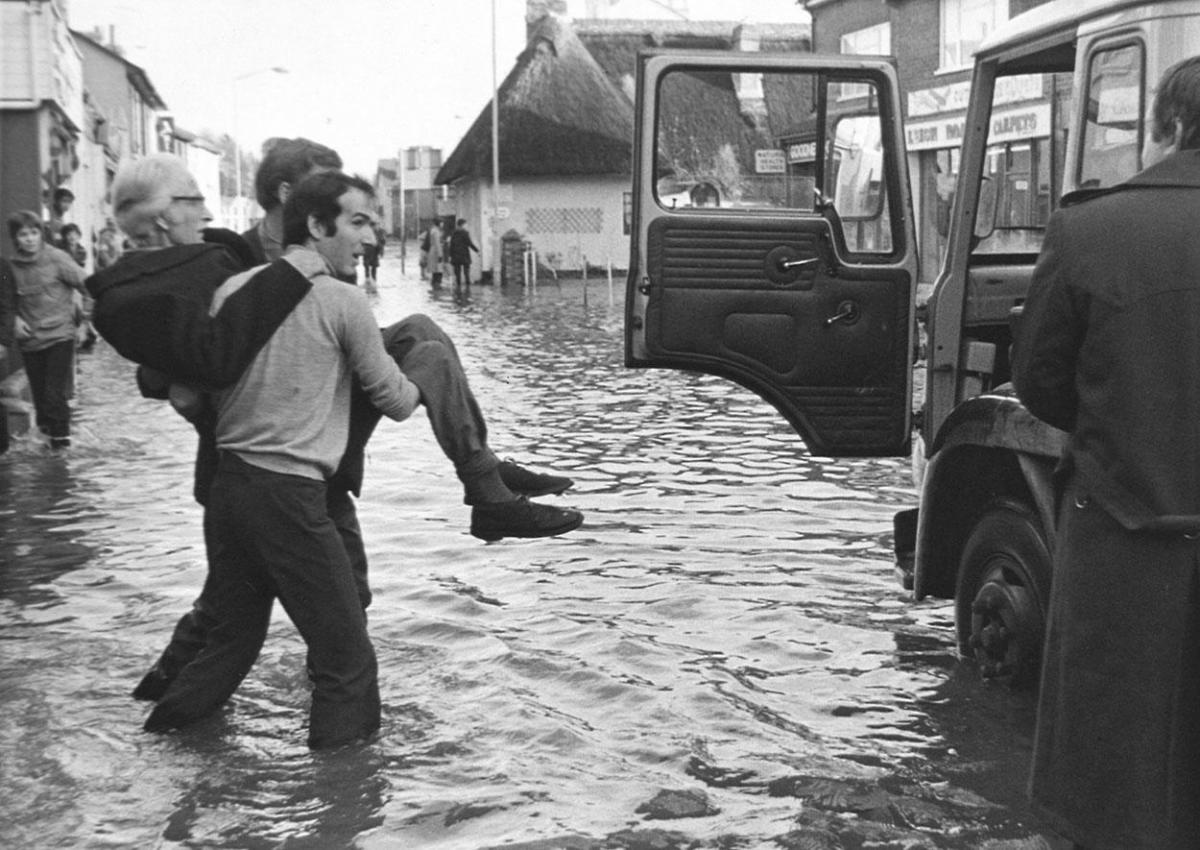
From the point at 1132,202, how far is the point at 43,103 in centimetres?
1659

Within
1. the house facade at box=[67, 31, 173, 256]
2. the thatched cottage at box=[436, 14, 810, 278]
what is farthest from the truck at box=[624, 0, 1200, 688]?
the thatched cottage at box=[436, 14, 810, 278]

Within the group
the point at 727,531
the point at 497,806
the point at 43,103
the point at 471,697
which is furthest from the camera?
the point at 43,103

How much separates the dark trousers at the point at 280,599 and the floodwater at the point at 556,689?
14 cm

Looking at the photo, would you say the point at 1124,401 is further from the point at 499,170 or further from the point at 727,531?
the point at 499,170

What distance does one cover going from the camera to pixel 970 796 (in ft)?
17.1

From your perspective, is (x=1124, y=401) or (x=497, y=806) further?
(x=497, y=806)

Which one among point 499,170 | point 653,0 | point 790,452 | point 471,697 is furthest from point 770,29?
point 471,697

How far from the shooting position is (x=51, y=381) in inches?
526

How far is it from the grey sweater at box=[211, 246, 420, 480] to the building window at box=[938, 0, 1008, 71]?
3031 cm

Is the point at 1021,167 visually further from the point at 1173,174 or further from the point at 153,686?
the point at 153,686

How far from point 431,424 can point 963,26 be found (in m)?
31.6

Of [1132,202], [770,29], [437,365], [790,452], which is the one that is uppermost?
[770,29]

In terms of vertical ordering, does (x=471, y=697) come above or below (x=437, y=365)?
below

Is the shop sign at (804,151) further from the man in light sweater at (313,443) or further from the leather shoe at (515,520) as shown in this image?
the man in light sweater at (313,443)
